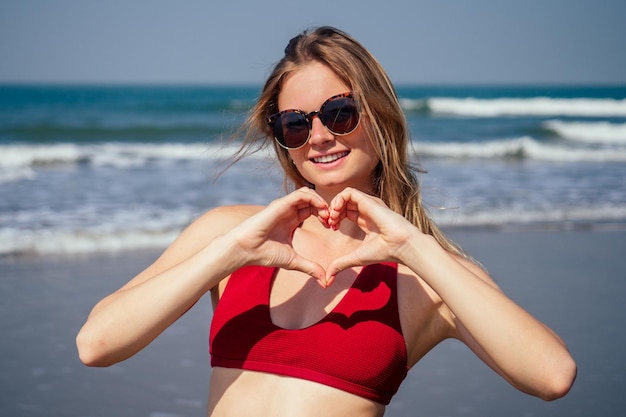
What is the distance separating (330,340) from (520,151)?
774 inches

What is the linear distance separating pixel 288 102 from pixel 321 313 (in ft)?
A: 2.58

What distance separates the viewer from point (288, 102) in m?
2.86

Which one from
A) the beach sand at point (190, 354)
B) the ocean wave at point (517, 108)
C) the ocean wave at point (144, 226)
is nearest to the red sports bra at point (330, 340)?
the beach sand at point (190, 354)

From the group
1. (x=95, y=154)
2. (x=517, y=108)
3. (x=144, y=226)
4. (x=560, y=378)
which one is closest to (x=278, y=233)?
(x=560, y=378)

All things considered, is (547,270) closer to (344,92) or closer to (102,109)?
(344,92)

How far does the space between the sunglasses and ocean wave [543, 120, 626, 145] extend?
24.0 meters

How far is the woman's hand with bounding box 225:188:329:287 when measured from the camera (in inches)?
95.5

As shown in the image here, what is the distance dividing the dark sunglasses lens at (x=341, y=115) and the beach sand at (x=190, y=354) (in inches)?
90.3

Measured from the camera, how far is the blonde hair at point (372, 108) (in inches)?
110

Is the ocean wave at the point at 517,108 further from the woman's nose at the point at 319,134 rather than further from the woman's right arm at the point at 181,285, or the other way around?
the woman's right arm at the point at 181,285

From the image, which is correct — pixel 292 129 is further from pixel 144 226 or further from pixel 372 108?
pixel 144 226

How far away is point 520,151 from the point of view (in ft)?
69.7

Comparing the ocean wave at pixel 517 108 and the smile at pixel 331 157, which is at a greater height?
the smile at pixel 331 157

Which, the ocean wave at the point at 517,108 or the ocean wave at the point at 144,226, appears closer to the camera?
the ocean wave at the point at 144,226
